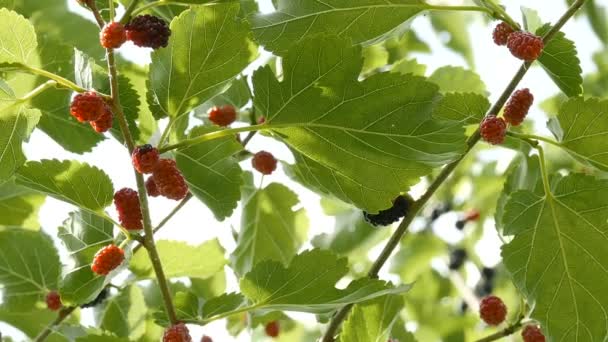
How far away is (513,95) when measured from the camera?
2.16 metres

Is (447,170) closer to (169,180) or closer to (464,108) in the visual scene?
(464,108)

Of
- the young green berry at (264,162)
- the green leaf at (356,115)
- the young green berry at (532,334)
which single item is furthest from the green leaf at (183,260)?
the young green berry at (532,334)

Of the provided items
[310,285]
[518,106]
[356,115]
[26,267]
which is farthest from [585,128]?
[26,267]

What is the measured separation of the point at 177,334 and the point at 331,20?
2.54 ft

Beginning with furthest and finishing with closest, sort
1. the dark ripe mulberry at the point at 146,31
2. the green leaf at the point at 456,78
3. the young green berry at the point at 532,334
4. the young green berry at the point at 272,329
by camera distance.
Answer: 1. the young green berry at the point at 272,329
2. the green leaf at the point at 456,78
3. the young green berry at the point at 532,334
4. the dark ripe mulberry at the point at 146,31

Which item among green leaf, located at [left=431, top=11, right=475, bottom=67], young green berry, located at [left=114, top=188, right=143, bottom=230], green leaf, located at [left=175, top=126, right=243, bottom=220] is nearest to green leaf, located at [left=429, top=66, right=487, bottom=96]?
green leaf, located at [left=431, top=11, right=475, bottom=67]

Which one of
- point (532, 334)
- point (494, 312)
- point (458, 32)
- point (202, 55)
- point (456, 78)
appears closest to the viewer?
point (202, 55)

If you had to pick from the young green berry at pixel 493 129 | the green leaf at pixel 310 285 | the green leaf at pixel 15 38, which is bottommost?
the green leaf at pixel 310 285

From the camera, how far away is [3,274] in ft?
8.93

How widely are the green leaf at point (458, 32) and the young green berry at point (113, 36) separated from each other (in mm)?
1728

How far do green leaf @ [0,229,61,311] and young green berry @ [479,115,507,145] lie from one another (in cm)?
137

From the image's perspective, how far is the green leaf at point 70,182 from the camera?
190 cm

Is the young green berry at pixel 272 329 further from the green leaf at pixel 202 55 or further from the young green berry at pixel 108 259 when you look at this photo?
the green leaf at pixel 202 55

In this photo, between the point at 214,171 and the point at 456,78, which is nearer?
the point at 214,171
